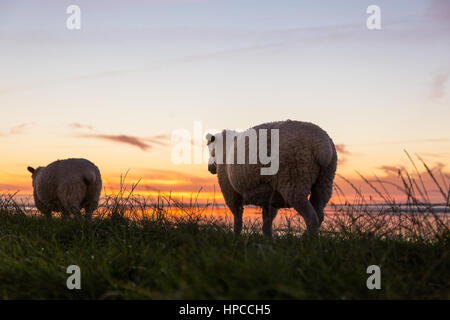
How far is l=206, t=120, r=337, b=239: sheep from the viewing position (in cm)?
612

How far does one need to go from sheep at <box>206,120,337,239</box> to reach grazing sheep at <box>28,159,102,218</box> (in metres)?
4.92

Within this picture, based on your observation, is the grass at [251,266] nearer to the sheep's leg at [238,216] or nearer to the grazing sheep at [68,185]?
the sheep's leg at [238,216]

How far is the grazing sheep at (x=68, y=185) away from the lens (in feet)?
34.4

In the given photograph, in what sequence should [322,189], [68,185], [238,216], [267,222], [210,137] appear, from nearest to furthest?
[322,189] < [267,222] < [238,216] < [210,137] < [68,185]

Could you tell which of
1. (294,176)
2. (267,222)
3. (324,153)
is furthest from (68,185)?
(324,153)

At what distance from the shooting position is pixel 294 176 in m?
6.16

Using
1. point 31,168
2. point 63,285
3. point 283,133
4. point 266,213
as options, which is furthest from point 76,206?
point 63,285

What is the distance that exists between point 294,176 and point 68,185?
6471 millimetres

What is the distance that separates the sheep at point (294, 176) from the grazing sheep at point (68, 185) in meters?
4.92

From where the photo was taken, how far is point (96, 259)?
4039 mm

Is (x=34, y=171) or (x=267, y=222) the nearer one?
(x=267, y=222)

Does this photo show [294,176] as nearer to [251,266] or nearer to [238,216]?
[238,216]

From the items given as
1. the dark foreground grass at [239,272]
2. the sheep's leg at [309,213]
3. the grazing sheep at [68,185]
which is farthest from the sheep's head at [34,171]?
the sheep's leg at [309,213]
